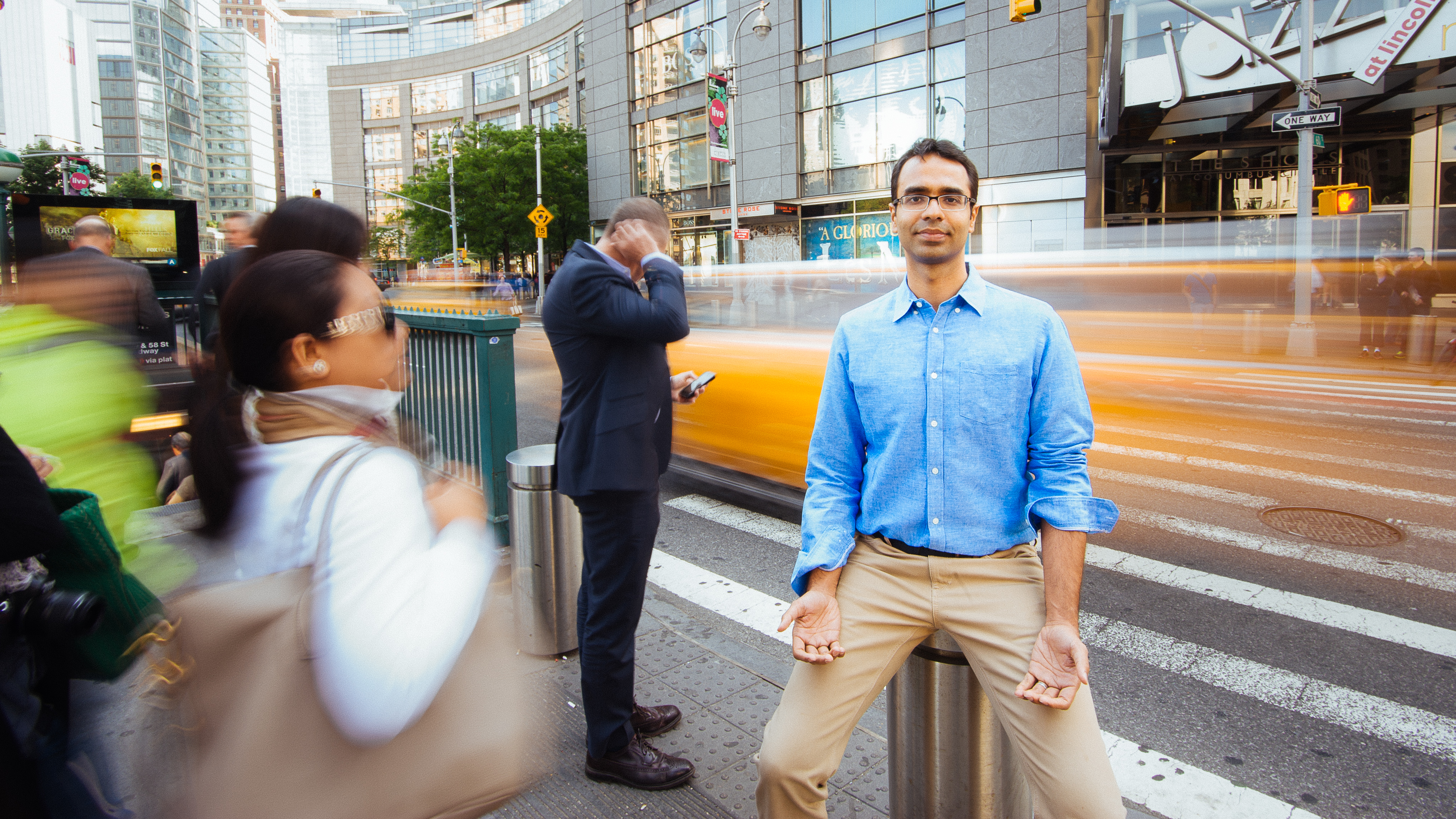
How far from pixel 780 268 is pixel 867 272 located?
779mm

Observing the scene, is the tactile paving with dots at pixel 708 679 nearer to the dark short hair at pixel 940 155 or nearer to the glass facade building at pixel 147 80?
the dark short hair at pixel 940 155

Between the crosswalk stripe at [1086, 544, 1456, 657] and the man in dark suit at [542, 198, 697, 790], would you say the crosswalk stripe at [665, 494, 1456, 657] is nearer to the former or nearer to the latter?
the crosswalk stripe at [1086, 544, 1456, 657]

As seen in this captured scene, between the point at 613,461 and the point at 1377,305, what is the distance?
1840 cm

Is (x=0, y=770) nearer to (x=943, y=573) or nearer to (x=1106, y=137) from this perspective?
(x=943, y=573)

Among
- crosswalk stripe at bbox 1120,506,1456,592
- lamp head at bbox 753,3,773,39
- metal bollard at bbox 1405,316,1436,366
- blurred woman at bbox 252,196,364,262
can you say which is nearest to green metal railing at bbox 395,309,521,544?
blurred woman at bbox 252,196,364,262

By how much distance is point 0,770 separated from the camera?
1439 mm

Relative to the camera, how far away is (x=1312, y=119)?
14.6 m

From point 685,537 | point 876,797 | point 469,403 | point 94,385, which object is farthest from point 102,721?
point 685,537

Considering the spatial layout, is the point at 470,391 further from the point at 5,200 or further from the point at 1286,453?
the point at 1286,453

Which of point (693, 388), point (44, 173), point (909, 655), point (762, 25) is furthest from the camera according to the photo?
point (44, 173)

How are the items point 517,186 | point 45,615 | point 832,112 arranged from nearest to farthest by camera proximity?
point 45,615 < point 832,112 < point 517,186

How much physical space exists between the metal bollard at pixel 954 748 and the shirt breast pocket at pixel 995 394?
22.2 inches

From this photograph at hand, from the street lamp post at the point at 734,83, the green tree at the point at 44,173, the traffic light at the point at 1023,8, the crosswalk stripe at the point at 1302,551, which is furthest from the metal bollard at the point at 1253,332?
the green tree at the point at 44,173

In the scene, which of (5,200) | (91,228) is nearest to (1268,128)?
(91,228)
